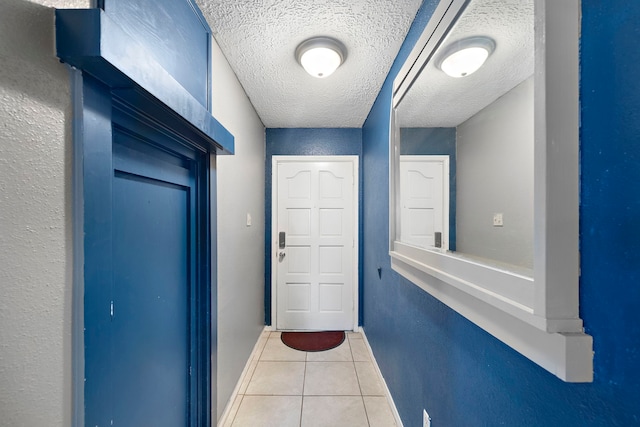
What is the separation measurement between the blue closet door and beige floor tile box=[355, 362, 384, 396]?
127 centimetres

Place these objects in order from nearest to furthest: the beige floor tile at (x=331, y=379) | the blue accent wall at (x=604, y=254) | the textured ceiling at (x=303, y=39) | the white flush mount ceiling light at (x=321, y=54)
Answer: the blue accent wall at (x=604, y=254) → the textured ceiling at (x=303, y=39) → the white flush mount ceiling light at (x=321, y=54) → the beige floor tile at (x=331, y=379)

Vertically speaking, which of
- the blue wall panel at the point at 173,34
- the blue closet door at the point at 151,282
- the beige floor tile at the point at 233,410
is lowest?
the beige floor tile at the point at 233,410

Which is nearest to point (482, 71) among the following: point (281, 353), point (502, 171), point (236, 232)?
point (502, 171)

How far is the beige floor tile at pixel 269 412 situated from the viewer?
1.58 meters

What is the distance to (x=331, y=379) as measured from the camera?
1993 mm

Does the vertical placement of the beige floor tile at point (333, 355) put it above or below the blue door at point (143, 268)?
below

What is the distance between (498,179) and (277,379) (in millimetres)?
2152

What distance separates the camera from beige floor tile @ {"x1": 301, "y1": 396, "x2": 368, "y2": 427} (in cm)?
158

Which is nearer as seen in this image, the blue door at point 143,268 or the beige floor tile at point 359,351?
the blue door at point 143,268

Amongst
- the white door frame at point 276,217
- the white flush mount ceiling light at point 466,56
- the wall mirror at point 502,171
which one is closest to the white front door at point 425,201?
the wall mirror at point 502,171

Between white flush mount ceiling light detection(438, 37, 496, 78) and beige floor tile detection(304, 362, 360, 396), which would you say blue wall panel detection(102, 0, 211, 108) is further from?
beige floor tile detection(304, 362, 360, 396)

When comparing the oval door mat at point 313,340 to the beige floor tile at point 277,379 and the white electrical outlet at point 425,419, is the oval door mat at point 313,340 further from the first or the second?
the white electrical outlet at point 425,419

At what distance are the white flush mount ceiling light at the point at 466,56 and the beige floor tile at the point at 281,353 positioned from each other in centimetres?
247

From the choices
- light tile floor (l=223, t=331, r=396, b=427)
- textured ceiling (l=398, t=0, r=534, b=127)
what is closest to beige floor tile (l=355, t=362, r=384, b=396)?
light tile floor (l=223, t=331, r=396, b=427)
